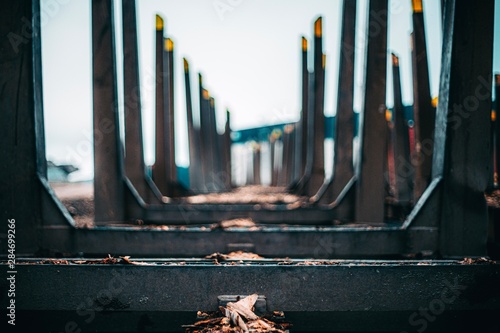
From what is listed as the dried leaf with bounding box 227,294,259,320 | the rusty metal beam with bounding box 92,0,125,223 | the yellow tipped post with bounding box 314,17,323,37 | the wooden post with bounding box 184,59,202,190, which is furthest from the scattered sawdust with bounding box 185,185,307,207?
the yellow tipped post with bounding box 314,17,323,37

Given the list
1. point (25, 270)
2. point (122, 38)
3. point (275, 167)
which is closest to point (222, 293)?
point (25, 270)

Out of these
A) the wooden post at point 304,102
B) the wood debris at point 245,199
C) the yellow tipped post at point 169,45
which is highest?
the yellow tipped post at point 169,45

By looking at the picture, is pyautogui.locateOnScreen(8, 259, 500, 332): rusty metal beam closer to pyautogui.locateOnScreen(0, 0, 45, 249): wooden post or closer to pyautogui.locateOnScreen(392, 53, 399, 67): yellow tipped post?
pyautogui.locateOnScreen(0, 0, 45, 249): wooden post

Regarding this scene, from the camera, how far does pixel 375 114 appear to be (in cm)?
419

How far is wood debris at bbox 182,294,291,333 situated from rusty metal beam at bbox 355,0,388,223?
9.48ft

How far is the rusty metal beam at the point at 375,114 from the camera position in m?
4.15

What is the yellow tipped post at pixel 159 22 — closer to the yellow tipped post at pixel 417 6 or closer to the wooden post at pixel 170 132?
the wooden post at pixel 170 132

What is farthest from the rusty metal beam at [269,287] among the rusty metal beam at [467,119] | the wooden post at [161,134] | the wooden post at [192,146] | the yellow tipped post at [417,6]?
the wooden post at [192,146]

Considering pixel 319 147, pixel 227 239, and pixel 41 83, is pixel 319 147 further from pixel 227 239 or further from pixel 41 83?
pixel 41 83

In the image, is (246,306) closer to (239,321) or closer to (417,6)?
(239,321)

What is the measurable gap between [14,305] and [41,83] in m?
1.69

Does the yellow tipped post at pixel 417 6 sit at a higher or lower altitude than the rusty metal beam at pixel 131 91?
higher

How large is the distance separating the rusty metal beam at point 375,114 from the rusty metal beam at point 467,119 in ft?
5.42

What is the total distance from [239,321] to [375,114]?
11.2 feet
